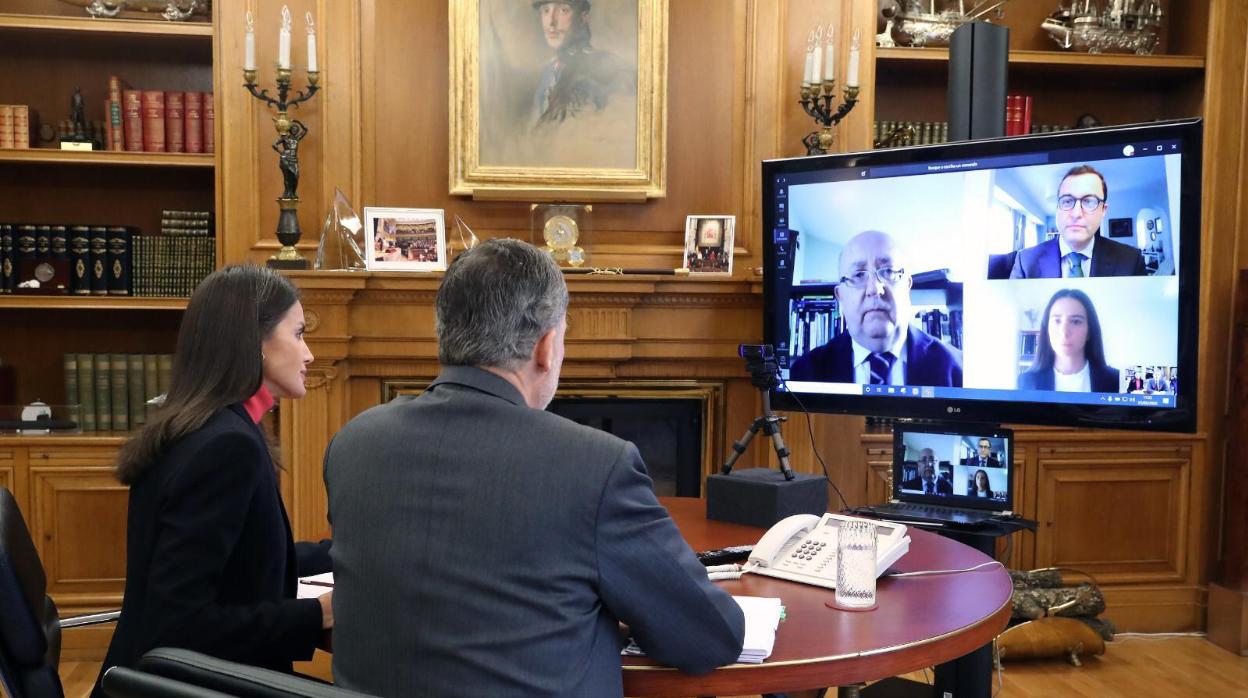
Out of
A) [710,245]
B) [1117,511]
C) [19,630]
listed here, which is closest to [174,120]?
[710,245]

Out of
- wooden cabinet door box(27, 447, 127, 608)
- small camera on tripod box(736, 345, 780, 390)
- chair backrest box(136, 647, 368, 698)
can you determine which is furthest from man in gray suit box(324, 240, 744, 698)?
wooden cabinet door box(27, 447, 127, 608)

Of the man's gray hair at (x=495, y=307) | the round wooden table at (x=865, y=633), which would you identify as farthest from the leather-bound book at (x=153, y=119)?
the man's gray hair at (x=495, y=307)

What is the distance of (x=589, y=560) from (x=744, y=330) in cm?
264

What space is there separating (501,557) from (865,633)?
0.64 m

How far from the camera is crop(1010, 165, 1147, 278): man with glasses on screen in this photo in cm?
286

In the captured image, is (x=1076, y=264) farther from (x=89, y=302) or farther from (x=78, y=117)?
(x=78, y=117)

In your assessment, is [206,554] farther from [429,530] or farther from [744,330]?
[744,330]

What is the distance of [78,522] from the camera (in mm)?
3834

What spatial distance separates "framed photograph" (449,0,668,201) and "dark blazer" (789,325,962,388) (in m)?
0.97

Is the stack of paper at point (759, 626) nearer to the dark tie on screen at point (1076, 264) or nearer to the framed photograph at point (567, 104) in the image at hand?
the dark tie on screen at point (1076, 264)

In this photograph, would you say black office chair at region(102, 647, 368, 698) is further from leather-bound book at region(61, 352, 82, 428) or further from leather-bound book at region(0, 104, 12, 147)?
leather-bound book at region(0, 104, 12, 147)

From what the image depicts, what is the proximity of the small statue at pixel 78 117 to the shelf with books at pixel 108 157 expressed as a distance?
0.36 ft

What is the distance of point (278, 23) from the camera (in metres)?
3.86

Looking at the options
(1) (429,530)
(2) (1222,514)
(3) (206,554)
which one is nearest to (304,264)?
(3) (206,554)
